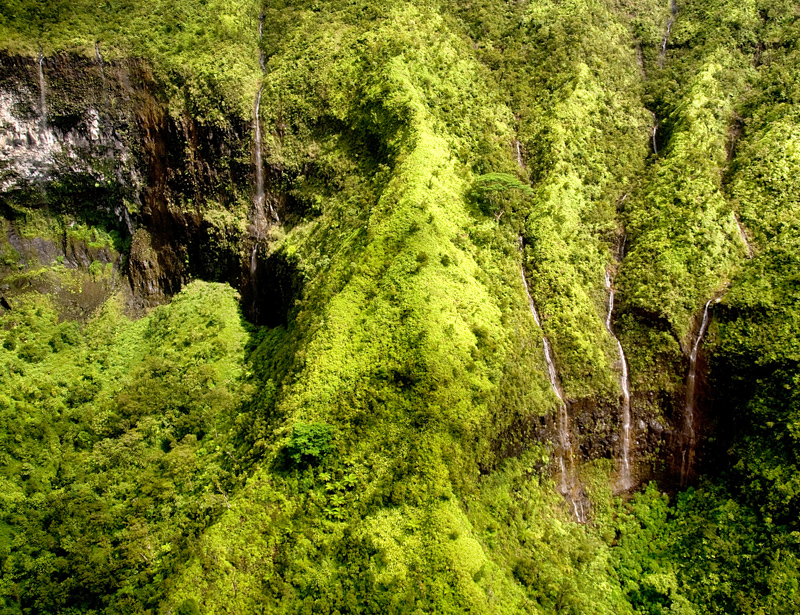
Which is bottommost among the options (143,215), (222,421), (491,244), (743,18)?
(222,421)

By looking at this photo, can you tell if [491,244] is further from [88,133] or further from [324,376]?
[88,133]

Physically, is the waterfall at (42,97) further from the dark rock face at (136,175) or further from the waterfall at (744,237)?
the waterfall at (744,237)

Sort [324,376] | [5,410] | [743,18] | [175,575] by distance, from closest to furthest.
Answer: [175,575], [324,376], [5,410], [743,18]

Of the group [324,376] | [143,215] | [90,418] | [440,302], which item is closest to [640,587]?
[440,302]

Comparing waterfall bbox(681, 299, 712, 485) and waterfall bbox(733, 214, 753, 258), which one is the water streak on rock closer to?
waterfall bbox(681, 299, 712, 485)

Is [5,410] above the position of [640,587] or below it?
above

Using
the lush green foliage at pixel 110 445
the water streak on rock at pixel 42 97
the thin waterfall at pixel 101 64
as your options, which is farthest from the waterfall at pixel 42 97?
the lush green foliage at pixel 110 445

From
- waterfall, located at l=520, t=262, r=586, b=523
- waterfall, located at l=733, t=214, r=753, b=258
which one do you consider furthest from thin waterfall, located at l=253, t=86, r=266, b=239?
waterfall, located at l=733, t=214, r=753, b=258

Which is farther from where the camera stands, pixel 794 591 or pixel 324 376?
pixel 324 376

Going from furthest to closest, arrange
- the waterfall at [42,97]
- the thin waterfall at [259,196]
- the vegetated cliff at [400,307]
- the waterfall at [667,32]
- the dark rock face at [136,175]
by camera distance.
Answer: the waterfall at [667,32] < the thin waterfall at [259,196] < the dark rock face at [136,175] < the waterfall at [42,97] < the vegetated cliff at [400,307]
